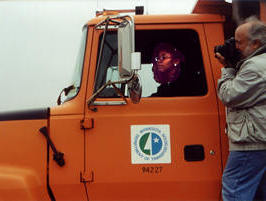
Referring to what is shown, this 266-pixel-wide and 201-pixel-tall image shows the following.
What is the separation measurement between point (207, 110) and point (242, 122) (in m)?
0.46

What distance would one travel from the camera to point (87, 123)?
2553 millimetres

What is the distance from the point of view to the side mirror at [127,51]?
2199mm

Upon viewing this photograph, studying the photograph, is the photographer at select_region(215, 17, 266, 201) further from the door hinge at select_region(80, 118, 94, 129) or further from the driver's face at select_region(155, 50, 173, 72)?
the door hinge at select_region(80, 118, 94, 129)

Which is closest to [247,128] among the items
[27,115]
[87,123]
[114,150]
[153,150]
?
[153,150]

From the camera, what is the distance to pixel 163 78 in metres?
2.74

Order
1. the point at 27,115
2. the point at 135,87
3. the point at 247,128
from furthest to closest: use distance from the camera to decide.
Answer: the point at 27,115
the point at 135,87
the point at 247,128

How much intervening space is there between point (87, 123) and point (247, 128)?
116 centimetres

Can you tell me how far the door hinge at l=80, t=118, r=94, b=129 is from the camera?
100 inches

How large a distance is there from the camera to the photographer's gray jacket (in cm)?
18

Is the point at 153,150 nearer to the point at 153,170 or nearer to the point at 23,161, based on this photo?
the point at 153,170

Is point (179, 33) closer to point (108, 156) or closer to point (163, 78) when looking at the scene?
point (163, 78)

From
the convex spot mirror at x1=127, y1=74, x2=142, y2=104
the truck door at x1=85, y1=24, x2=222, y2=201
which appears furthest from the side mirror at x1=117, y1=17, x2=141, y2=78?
the truck door at x1=85, y1=24, x2=222, y2=201

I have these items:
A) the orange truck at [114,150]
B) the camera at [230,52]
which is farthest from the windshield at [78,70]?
the camera at [230,52]

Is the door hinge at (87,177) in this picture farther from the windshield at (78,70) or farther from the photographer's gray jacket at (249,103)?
the photographer's gray jacket at (249,103)
